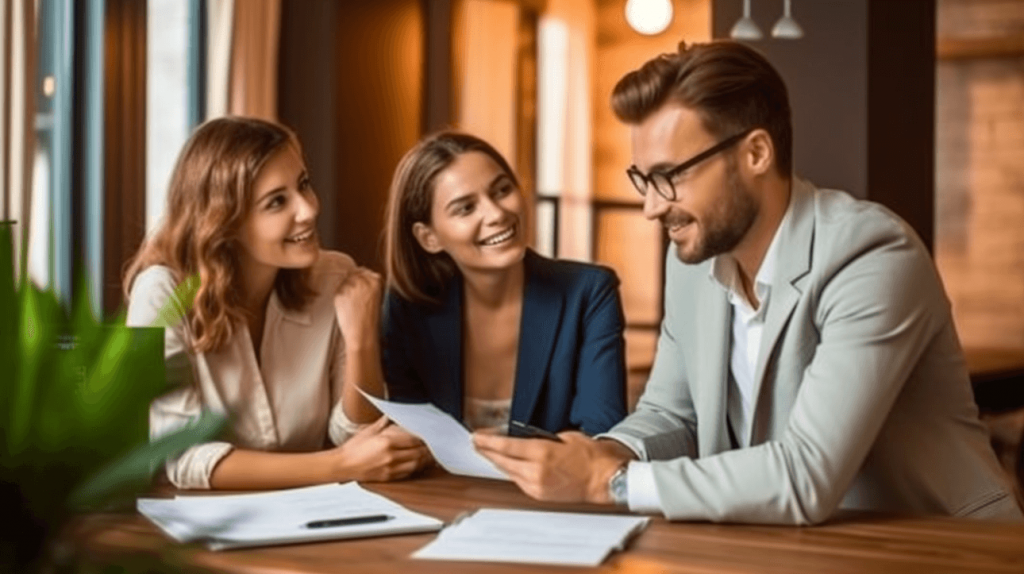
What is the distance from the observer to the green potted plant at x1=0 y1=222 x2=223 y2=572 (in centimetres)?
64

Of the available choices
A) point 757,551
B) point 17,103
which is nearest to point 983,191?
point 17,103

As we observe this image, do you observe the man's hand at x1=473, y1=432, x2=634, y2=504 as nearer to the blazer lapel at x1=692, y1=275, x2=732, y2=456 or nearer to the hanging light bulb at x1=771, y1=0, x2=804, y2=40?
the blazer lapel at x1=692, y1=275, x2=732, y2=456

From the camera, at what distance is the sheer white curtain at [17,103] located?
15.7 feet

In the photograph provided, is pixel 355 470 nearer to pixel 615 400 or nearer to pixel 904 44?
pixel 615 400

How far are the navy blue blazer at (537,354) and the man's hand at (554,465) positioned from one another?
0.89m

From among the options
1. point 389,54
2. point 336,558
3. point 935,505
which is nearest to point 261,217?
point 336,558

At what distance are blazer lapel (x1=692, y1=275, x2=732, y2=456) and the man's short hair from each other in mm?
→ 247

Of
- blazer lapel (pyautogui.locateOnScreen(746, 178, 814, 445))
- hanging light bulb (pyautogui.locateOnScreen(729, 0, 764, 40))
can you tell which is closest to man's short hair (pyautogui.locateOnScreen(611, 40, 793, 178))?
blazer lapel (pyautogui.locateOnScreen(746, 178, 814, 445))

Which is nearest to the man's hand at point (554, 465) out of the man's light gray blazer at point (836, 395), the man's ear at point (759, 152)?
the man's light gray blazer at point (836, 395)

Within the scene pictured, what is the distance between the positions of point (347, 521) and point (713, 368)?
0.71m

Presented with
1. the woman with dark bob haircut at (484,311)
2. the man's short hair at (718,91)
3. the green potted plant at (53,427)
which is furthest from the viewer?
the woman with dark bob haircut at (484,311)

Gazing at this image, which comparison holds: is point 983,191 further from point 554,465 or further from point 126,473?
point 126,473

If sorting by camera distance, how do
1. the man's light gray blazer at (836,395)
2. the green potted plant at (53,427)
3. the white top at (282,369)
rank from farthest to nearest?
the white top at (282,369), the man's light gray blazer at (836,395), the green potted plant at (53,427)

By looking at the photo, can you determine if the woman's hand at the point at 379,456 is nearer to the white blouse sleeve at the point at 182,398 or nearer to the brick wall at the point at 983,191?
the white blouse sleeve at the point at 182,398
